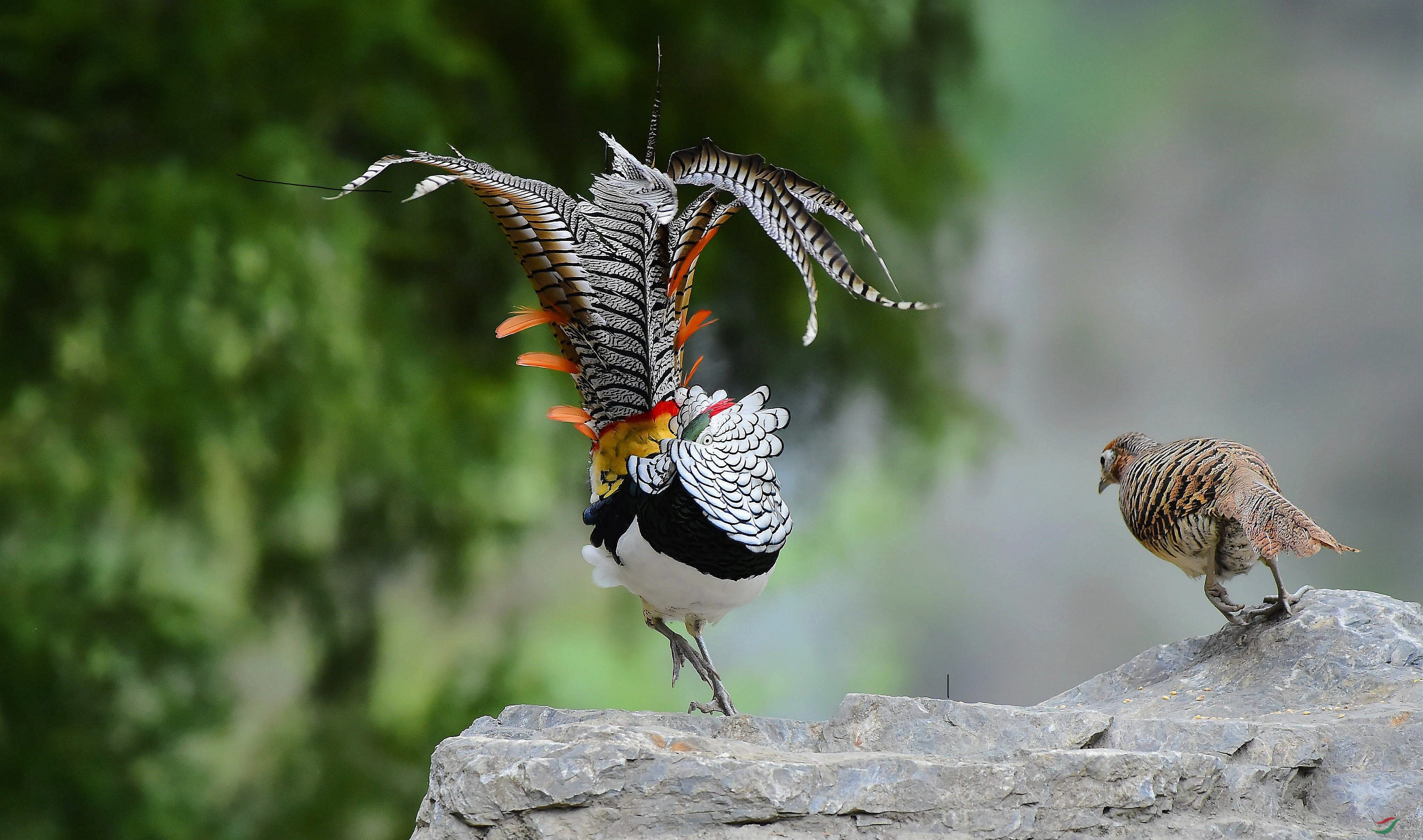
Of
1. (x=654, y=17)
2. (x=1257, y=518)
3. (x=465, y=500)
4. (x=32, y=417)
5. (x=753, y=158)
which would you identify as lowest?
(x=1257, y=518)

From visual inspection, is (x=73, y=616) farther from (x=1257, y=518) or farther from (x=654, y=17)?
(x=1257, y=518)

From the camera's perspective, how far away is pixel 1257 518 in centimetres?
175

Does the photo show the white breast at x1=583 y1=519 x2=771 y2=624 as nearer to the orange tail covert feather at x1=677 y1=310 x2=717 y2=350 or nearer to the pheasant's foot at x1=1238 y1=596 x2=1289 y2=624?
the orange tail covert feather at x1=677 y1=310 x2=717 y2=350

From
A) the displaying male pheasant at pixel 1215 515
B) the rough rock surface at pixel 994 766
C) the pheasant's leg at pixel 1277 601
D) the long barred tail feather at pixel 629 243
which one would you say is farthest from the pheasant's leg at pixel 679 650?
the pheasant's leg at pixel 1277 601

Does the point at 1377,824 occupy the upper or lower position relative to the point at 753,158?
lower

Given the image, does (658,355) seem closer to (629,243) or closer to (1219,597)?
(629,243)

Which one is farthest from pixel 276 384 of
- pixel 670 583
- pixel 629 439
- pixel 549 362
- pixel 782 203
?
pixel 782 203

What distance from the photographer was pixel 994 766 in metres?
1.31

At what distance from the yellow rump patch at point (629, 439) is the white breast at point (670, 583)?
10 centimetres

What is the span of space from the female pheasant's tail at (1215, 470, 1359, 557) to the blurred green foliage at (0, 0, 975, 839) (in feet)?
4.19

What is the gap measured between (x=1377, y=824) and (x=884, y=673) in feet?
4.78

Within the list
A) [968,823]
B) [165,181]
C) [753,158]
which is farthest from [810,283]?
[165,181]

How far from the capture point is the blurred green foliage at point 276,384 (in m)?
2.50

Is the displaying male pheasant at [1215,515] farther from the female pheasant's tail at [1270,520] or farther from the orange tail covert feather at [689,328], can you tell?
the orange tail covert feather at [689,328]
